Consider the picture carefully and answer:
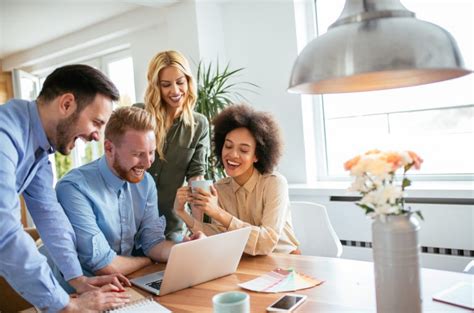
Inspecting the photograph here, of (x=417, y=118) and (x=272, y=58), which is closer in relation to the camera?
(x=417, y=118)

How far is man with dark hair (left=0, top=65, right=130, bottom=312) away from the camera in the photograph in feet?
3.65

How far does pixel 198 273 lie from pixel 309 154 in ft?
7.26

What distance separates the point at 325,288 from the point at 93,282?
0.74m

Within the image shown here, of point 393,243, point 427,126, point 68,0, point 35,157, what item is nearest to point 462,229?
point 427,126

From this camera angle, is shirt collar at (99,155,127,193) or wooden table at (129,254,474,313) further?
shirt collar at (99,155,127,193)

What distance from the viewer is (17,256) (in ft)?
3.64

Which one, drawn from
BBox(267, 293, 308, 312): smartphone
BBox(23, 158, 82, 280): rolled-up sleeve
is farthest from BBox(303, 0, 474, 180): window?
BBox(23, 158, 82, 280): rolled-up sleeve

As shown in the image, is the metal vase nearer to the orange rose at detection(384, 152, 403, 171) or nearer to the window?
the orange rose at detection(384, 152, 403, 171)

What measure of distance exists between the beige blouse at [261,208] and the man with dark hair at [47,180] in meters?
0.54

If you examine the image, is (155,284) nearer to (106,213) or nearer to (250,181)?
(106,213)

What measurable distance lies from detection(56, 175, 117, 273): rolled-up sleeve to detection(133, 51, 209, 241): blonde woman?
2.32ft

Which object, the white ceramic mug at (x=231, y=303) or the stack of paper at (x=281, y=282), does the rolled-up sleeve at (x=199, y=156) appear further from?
the white ceramic mug at (x=231, y=303)

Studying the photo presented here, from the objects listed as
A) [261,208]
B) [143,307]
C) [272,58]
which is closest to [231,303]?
[143,307]

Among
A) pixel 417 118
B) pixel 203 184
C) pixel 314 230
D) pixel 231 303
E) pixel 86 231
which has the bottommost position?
pixel 314 230
